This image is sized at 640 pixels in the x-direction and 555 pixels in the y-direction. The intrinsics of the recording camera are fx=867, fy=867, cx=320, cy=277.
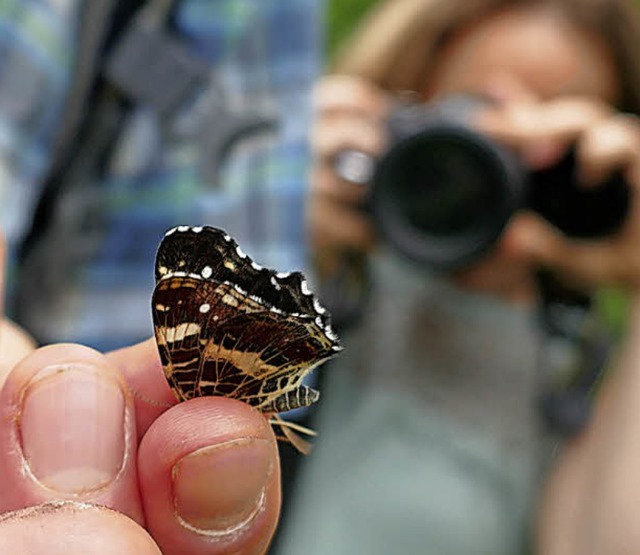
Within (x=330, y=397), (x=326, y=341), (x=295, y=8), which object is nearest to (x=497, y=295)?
(x=330, y=397)

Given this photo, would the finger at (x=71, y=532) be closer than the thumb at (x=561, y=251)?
Yes

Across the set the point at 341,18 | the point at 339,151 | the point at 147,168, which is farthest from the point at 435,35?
the point at 341,18

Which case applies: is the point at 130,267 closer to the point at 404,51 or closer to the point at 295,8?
the point at 295,8

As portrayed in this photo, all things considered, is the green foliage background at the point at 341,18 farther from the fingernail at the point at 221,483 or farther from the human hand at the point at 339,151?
the fingernail at the point at 221,483

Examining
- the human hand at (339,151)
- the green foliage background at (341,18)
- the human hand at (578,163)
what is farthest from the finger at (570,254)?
the green foliage background at (341,18)

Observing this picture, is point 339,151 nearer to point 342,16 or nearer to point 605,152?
point 605,152

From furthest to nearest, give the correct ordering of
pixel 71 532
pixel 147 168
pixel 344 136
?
1. pixel 344 136
2. pixel 147 168
3. pixel 71 532

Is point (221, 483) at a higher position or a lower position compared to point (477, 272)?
higher
